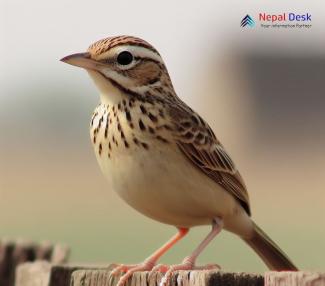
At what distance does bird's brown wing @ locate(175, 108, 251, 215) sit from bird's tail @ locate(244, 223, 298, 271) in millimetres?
221

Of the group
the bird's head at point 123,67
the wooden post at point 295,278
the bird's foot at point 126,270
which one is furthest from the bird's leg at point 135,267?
the wooden post at point 295,278

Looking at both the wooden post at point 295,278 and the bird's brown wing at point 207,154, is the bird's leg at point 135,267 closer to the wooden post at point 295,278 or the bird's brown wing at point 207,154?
the bird's brown wing at point 207,154

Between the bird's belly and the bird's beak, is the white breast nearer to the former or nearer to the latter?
the bird's belly

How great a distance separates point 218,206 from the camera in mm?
7477

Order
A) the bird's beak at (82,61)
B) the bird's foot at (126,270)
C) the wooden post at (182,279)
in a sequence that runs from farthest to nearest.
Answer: the bird's beak at (82,61), the bird's foot at (126,270), the wooden post at (182,279)

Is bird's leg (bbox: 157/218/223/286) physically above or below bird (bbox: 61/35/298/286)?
below

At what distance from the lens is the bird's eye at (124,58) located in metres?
7.15

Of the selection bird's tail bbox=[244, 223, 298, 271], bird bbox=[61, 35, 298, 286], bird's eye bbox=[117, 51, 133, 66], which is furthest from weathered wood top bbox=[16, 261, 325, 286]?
bird's tail bbox=[244, 223, 298, 271]

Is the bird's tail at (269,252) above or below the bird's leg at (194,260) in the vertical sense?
below

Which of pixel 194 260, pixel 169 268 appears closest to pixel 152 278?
pixel 169 268

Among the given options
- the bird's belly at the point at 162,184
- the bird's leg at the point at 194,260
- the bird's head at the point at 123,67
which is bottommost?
the bird's leg at the point at 194,260

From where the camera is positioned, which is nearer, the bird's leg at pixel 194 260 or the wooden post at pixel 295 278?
the wooden post at pixel 295 278

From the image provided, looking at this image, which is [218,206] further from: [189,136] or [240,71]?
[240,71]

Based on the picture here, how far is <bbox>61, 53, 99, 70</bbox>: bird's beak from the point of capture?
22.5ft
